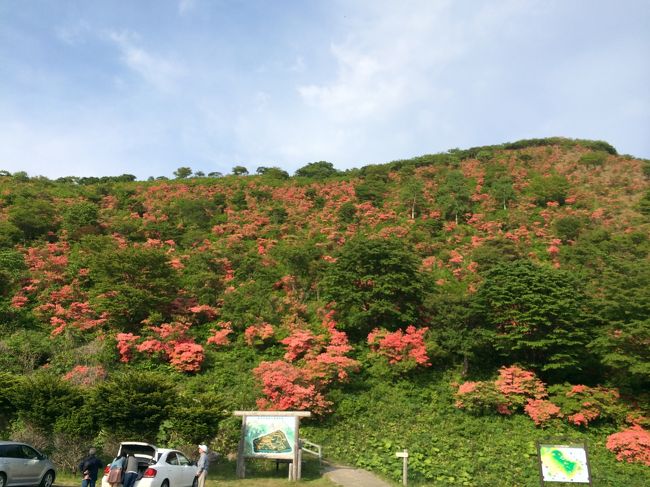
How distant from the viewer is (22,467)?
11.8 metres

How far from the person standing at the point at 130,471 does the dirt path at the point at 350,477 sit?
5.77 meters

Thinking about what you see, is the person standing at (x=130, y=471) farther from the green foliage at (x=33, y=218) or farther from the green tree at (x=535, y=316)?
the green foliage at (x=33, y=218)

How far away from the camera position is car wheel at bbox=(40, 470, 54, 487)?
12.4m

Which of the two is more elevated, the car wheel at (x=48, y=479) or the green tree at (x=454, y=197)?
the green tree at (x=454, y=197)

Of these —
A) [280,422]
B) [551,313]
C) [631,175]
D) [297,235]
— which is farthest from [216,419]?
[631,175]

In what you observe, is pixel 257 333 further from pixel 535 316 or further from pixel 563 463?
pixel 563 463

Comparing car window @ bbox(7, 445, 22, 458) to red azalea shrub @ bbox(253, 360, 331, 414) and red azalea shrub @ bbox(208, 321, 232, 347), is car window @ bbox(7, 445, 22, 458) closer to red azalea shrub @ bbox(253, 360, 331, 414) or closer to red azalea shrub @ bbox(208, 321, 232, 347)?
red azalea shrub @ bbox(253, 360, 331, 414)

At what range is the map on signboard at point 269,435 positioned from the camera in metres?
14.0

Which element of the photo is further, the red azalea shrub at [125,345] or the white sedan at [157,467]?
the red azalea shrub at [125,345]

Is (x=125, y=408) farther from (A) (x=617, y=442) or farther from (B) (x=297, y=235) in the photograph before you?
(B) (x=297, y=235)

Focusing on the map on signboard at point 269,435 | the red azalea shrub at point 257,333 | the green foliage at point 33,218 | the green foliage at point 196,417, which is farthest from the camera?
the green foliage at point 33,218

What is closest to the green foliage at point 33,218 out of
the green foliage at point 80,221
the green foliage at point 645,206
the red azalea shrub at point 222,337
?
the green foliage at point 80,221

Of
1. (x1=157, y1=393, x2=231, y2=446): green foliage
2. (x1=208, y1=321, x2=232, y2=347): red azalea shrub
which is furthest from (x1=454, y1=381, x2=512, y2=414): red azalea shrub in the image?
(x1=208, y1=321, x2=232, y2=347): red azalea shrub

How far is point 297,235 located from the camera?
38.8 metres
